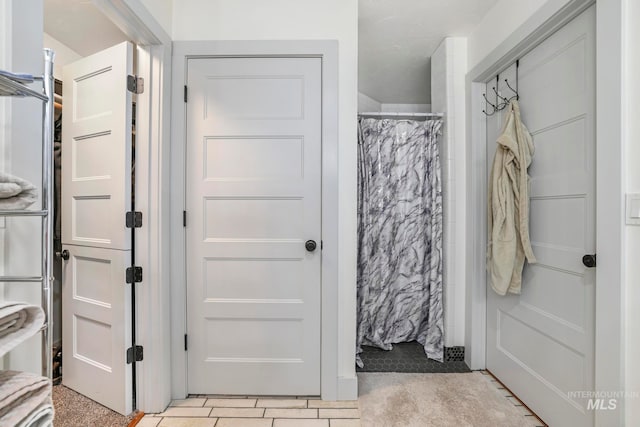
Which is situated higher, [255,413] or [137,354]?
[137,354]

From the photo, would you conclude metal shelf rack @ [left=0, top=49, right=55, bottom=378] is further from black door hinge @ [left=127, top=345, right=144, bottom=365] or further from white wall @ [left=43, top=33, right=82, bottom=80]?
white wall @ [left=43, top=33, right=82, bottom=80]

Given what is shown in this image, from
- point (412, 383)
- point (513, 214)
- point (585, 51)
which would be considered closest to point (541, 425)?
point (412, 383)

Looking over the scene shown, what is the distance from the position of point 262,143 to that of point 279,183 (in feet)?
0.85

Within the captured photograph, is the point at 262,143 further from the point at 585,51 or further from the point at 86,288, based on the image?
the point at 585,51

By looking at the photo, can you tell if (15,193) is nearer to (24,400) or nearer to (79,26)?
(24,400)

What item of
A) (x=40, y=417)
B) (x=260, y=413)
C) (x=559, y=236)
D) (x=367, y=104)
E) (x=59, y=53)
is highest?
(x=367, y=104)

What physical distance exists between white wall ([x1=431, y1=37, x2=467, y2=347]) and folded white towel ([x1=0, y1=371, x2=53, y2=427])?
232 cm

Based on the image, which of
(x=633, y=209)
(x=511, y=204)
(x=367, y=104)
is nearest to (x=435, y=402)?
(x=511, y=204)

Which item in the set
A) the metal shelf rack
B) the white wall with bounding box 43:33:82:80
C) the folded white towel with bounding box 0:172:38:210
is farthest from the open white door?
the folded white towel with bounding box 0:172:38:210

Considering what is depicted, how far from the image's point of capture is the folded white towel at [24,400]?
0.65 metres

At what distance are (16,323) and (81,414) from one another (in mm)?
1516

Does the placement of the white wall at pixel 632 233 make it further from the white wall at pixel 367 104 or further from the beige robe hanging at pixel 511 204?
the white wall at pixel 367 104

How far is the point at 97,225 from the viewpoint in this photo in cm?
180

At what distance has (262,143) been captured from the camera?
1.92 meters
